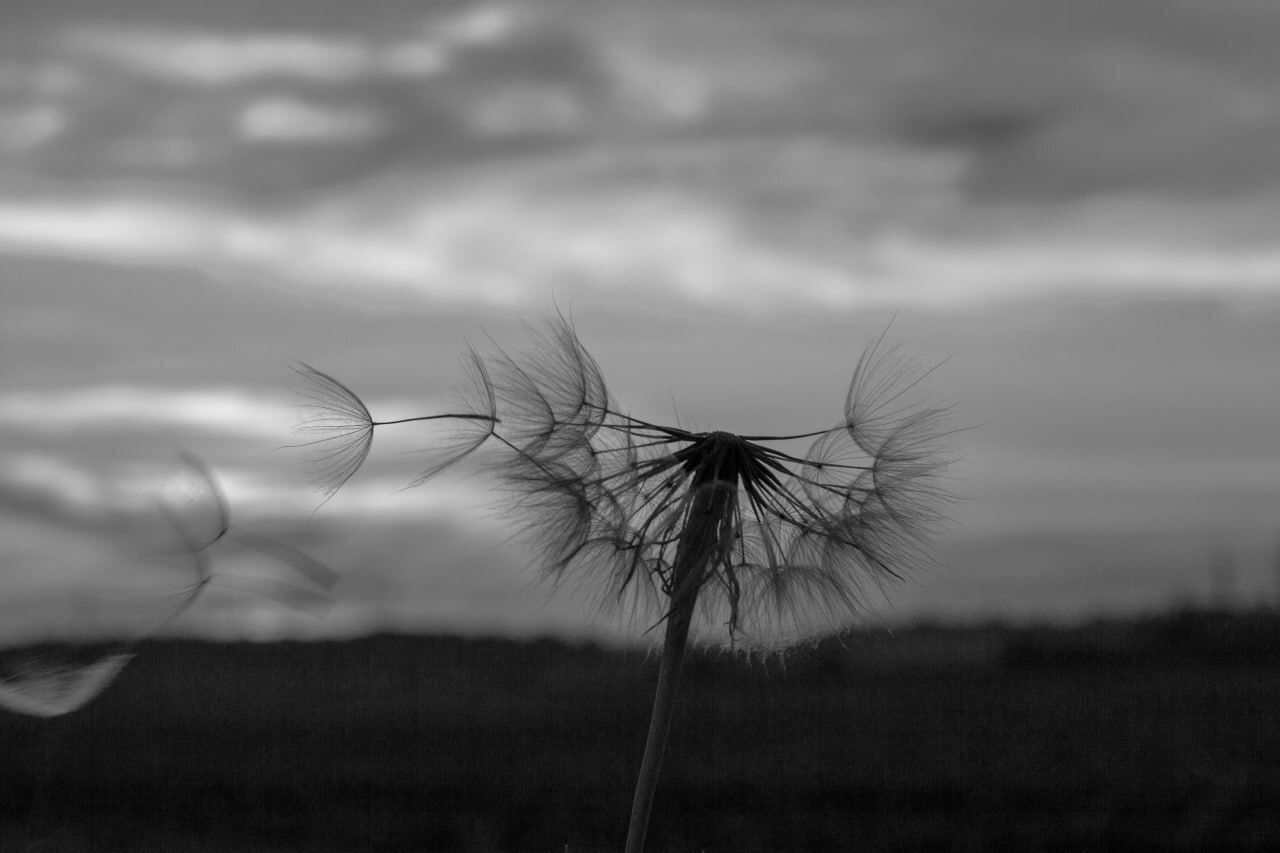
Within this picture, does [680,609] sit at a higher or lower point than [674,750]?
higher

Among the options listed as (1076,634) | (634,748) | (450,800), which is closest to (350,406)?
(450,800)

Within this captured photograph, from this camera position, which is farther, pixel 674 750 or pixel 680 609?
pixel 674 750

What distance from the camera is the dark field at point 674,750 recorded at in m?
8.04

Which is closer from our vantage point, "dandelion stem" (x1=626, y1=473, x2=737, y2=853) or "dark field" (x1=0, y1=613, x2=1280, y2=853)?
"dandelion stem" (x1=626, y1=473, x2=737, y2=853)

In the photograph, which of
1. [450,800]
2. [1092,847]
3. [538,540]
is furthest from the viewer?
[450,800]

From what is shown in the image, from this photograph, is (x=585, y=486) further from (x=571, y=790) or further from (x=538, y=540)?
(x=571, y=790)

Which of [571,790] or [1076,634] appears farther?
[1076,634]

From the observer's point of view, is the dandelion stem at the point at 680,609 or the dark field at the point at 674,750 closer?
the dandelion stem at the point at 680,609

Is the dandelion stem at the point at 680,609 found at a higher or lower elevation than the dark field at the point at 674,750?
higher

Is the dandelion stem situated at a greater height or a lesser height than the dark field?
greater

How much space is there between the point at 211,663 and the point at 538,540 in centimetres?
656

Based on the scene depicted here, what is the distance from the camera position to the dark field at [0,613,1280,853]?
8039mm

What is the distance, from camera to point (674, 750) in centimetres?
908

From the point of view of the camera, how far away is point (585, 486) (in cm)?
352
